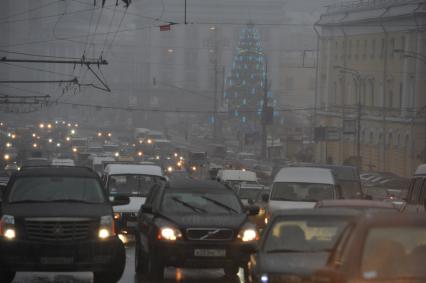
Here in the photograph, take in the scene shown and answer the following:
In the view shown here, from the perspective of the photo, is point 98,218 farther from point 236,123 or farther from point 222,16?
point 222,16

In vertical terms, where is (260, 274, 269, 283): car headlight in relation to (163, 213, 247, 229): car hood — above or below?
above

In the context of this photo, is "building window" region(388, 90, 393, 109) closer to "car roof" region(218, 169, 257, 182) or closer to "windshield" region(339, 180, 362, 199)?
"car roof" region(218, 169, 257, 182)

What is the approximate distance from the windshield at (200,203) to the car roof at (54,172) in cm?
120

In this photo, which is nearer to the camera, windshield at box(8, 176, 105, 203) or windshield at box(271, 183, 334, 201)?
windshield at box(8, 176, 105, 203)

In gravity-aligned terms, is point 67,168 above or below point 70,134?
above

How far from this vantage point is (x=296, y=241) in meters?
12.6

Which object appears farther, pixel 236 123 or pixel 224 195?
pixel 236 123

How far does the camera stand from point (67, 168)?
18.0 m

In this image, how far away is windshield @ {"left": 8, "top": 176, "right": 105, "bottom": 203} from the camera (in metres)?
17.0

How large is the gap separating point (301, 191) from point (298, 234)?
13454 millimetres

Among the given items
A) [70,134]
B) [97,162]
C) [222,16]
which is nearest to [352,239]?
[97,162]

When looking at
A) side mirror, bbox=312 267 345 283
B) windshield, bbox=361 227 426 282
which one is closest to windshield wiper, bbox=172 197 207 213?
windshield, bbox=361 227 426 282

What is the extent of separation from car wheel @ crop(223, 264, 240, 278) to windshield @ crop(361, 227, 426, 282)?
7.63 m

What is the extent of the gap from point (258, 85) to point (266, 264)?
121 meters
